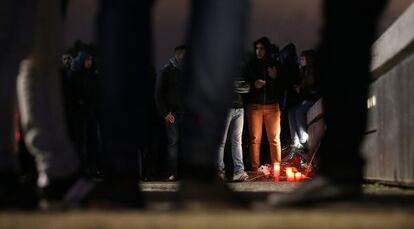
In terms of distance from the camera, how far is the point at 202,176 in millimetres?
1895

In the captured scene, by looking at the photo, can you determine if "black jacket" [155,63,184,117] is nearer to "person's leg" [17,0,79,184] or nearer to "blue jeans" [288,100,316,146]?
"blue jeans" [288,100,316,146]

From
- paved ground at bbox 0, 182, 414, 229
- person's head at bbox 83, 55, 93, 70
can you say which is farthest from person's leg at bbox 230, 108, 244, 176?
paved ground at bbox 0, 182, 414, 229

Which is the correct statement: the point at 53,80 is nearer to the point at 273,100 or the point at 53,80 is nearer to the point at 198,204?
the point at 198,204

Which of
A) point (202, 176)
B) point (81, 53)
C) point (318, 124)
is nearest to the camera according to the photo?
point (202, 176)

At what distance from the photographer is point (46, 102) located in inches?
95.3

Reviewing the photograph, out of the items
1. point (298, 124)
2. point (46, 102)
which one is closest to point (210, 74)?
point (46, 102)

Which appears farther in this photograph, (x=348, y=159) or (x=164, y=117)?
(x=164, y=117)

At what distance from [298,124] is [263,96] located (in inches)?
72.9

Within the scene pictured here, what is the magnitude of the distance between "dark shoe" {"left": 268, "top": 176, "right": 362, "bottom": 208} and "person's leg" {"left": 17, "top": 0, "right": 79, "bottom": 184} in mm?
720

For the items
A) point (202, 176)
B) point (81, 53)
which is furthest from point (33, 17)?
point (81, 53)

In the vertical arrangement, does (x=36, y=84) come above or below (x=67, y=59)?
below

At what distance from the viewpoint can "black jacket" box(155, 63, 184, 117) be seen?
9477 mm

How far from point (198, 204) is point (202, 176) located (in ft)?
0.42

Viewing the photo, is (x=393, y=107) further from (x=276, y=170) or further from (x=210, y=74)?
(x=276, y=170)
